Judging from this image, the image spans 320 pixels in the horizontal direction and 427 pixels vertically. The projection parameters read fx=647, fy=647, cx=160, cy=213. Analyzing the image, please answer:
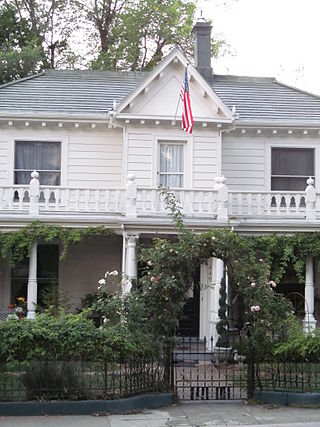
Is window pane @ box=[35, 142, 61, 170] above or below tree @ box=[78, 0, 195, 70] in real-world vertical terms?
below

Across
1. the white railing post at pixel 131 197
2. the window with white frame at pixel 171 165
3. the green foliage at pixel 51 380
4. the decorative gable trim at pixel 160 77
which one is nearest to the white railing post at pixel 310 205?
the decorative gable trim at pixel 160 77

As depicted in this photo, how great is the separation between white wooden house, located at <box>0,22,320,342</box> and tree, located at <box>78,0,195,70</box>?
15265 mm

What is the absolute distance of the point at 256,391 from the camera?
11.5m

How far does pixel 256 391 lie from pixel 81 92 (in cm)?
1237

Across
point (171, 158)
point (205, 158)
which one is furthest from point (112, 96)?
point (205, 158)

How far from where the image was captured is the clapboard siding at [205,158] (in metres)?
18.9

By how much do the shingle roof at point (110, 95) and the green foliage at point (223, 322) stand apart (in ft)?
18.9

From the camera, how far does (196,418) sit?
10375 mm

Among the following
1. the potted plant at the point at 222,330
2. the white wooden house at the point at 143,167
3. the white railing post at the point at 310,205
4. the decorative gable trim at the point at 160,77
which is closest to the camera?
the potted plant at the point at 222,330

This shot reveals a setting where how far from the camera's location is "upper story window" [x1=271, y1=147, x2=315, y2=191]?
1998 cm

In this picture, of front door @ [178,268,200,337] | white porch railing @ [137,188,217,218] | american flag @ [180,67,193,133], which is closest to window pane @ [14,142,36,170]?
white porch railing @ [137,188,217,218]

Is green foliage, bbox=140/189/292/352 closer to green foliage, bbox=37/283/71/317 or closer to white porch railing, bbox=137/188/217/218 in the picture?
white porch railing, bbox=137/188/217/218

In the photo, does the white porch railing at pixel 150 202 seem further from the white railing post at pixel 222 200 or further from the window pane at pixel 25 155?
the window pane at pixel 25 155

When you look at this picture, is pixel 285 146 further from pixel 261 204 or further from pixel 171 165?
pixel 171 165
